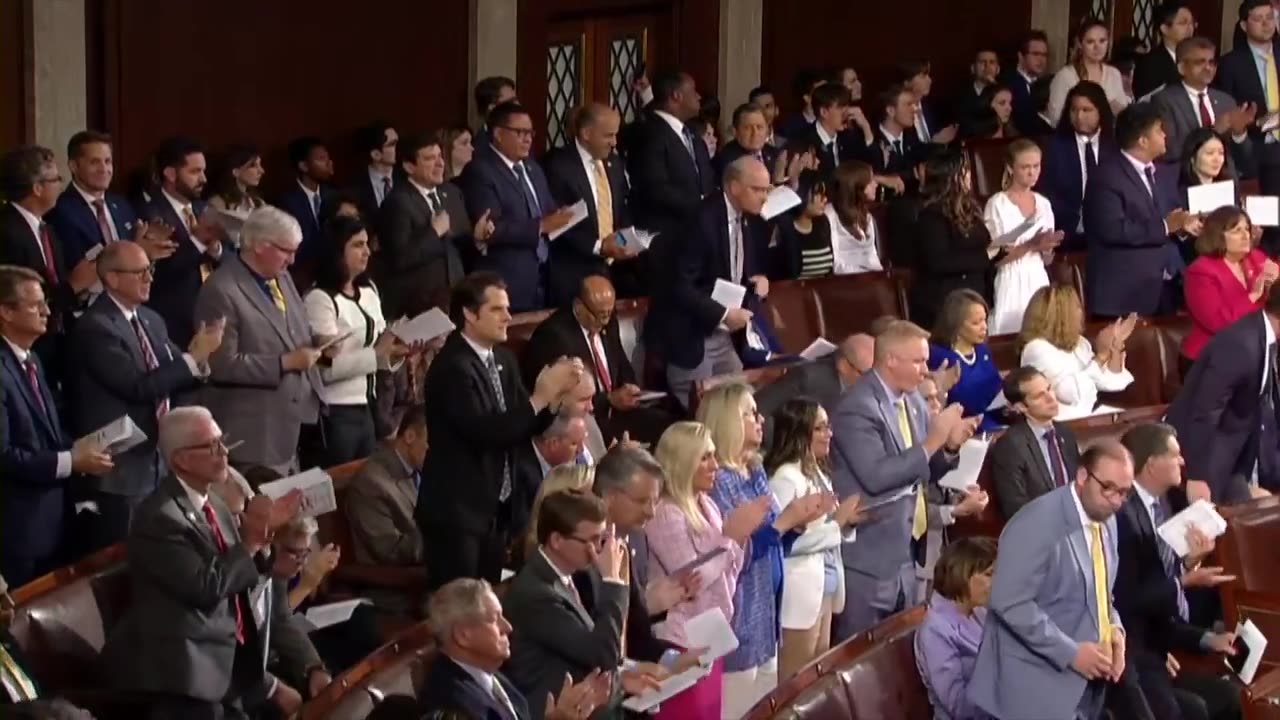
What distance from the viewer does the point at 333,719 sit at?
18.2ft

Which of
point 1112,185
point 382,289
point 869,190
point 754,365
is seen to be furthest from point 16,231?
point 1112,185

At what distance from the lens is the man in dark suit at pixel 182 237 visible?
355 inches

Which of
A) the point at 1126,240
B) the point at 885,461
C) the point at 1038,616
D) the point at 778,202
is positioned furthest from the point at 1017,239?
the point at 1038,616

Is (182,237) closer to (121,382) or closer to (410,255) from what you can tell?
(410,255)

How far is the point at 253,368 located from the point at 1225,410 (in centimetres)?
376

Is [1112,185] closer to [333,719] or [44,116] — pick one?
[44,116]

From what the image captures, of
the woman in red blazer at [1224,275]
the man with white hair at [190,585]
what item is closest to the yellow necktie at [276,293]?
the man with white hair at [190,585]

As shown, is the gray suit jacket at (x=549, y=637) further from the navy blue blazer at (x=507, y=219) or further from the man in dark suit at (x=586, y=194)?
the man in dark suit at (x=586, y=194)

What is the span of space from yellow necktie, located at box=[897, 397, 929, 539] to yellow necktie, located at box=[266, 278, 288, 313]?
213 cm

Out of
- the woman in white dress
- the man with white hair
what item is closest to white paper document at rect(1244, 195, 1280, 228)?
the woman in white dress

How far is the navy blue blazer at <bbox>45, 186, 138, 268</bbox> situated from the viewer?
8633 millimetres

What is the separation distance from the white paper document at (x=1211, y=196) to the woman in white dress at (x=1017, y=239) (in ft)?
2.28

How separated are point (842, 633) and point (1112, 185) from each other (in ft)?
12.2

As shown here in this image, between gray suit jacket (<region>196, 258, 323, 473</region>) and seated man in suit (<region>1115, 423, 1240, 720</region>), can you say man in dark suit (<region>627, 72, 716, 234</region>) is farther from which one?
seated man in suit (<region>1115, 423, 1240, 720</region>)
